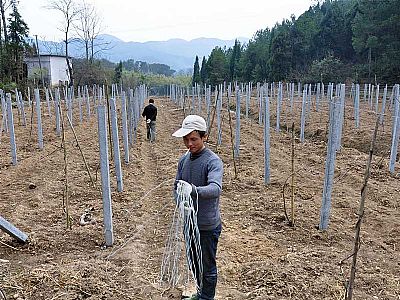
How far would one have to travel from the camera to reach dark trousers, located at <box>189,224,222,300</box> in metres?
2.82

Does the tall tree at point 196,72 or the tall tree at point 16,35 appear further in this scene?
the tall tree at point 196,72

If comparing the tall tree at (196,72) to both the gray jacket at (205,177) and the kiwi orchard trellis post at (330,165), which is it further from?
the gray jacket at (205,177)

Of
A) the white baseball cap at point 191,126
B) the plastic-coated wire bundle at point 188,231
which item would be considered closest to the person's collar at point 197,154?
the white baseball cap at point 191,126

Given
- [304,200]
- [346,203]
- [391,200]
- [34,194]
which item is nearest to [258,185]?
[304,200]

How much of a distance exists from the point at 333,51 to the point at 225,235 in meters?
38.4

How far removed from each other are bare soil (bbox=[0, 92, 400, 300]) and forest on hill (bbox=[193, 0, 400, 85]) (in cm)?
1548

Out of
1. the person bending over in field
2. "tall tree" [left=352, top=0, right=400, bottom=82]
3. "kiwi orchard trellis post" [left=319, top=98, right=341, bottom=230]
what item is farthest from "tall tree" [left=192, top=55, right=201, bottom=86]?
"kiwi orchard trellis post" [left=319, top=98, right=341, bottom=230]

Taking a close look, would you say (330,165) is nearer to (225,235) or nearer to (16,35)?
(225,235)

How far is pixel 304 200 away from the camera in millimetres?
6000

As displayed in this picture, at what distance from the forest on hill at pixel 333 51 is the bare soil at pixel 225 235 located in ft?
50.8

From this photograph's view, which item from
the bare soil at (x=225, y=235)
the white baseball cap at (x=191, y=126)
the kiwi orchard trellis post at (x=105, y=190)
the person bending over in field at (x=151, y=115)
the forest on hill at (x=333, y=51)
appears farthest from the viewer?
the forest on hill at (x=333, y=51)

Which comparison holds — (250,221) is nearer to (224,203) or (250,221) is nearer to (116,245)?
(224,203)

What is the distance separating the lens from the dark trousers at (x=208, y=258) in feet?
9.25

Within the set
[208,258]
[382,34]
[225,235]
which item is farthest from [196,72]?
[208,258]
